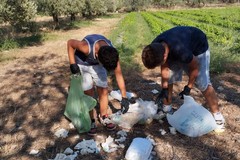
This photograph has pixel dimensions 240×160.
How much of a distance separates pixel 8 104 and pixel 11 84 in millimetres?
1194

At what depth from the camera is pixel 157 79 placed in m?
5.99

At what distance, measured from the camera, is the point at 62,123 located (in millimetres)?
4098

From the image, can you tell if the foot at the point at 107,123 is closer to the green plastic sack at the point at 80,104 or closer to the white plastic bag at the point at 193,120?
the green plastic sack at the point at 80,104

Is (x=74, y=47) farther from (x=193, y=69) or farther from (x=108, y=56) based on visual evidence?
(x=193, y=69)


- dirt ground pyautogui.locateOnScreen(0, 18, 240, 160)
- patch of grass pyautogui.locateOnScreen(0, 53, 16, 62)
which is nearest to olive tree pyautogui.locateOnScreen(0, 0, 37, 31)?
patch of grass pyautogui.locateOnScreen(0, 53, 16, 62)

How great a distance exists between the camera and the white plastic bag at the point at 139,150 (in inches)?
123

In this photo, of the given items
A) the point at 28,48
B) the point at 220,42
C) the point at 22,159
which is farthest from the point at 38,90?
the point at 220,42

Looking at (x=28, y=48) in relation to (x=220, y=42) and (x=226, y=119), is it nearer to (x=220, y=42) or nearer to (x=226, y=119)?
(x=220, y=42)

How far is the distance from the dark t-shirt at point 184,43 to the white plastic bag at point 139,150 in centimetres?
98

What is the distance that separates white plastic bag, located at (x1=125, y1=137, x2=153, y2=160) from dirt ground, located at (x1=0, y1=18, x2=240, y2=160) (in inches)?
6.5

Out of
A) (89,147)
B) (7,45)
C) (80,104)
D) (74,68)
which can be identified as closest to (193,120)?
(89,147)

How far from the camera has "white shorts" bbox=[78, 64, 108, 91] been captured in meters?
3.72

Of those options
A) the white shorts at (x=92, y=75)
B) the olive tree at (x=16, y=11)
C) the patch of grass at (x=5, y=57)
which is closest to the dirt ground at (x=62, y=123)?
the white shorts at (x=92, y=75)

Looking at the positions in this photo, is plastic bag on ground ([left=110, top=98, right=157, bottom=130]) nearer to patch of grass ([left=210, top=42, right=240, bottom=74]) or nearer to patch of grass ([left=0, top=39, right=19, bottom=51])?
patch of grass ([left=210, top=42, right=240, bottom=74])
